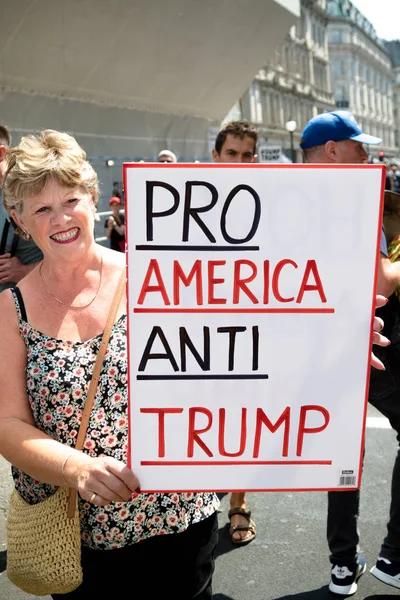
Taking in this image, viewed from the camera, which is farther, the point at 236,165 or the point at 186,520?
the point at 186,520

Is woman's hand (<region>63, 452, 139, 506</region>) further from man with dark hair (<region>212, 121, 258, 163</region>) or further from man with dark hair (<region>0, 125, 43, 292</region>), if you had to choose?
man with dark hair (<region>212, 121, 258, 163</region>)

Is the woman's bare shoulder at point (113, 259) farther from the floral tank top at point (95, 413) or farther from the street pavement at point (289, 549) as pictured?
the street pavement at point (289, 549)

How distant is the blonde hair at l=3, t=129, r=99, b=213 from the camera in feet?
6.61

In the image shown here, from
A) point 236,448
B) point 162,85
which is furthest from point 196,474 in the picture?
point 162,85

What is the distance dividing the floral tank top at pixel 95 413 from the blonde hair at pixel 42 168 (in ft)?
1.10

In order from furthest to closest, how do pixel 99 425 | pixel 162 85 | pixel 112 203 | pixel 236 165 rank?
pixel 162 85, pixel 112 203, pixel 99 425, pixel 236 165

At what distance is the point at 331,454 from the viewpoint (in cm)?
186

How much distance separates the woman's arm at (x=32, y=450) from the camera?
1.80m

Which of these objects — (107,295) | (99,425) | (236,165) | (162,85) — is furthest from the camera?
(162,85)

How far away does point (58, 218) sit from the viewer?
6.61 feet

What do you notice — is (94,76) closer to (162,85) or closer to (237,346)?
(162,85)

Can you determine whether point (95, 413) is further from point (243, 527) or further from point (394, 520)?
point (243, 527)

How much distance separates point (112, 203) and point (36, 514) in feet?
30.3

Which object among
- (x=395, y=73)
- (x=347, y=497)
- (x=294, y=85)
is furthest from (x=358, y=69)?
(x=347, y=497)
